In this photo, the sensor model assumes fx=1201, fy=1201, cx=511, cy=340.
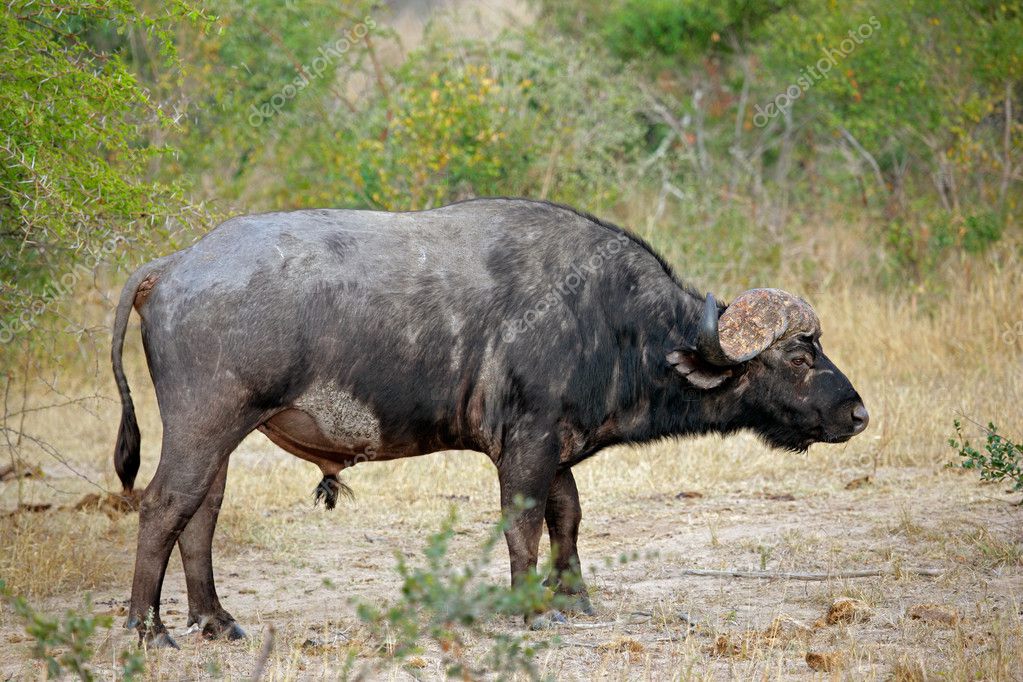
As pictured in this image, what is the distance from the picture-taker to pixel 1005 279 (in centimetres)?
1230

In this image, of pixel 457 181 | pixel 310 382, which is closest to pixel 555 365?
pixel 310 382

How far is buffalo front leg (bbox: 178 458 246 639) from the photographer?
6.20m

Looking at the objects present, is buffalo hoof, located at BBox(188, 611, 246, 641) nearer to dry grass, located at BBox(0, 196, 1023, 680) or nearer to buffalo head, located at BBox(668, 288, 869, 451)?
dry grass, located at BBox(0, 196, 1023, 680)

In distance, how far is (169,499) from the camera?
5.79 m

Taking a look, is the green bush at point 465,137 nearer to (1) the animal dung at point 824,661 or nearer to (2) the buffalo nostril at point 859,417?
(2) the buffalo nostril at point 859,417

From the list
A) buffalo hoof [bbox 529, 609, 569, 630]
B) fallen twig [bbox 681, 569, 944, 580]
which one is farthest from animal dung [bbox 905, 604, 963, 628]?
buffalo hoof [bbox 529, 609, 569, 630]

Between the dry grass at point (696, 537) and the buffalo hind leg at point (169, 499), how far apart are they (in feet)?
0.95

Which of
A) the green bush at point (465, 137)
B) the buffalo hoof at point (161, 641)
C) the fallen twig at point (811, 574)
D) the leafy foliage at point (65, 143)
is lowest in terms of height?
the buffalo hoof at point (161, 641)

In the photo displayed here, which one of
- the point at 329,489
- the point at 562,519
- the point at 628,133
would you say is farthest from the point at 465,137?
the point at 329,489

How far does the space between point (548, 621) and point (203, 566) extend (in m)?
1.82

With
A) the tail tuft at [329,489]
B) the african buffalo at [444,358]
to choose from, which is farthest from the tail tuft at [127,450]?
the tail tuft at [329,489]

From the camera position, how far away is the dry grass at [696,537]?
539cm

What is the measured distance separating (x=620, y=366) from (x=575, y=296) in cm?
45

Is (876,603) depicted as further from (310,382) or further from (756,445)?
(756,445)
